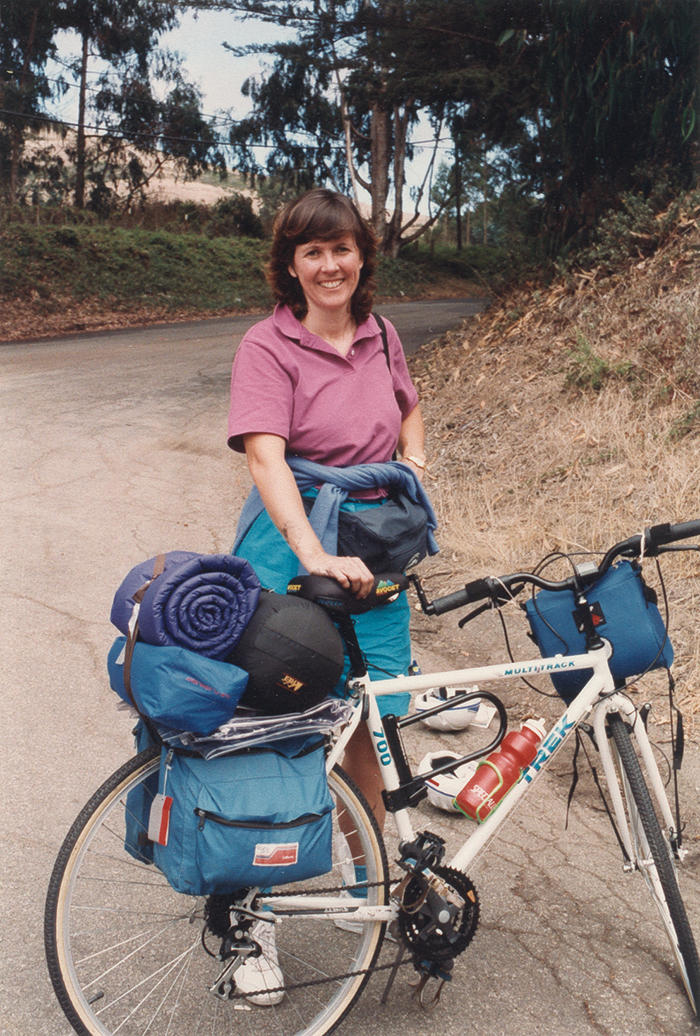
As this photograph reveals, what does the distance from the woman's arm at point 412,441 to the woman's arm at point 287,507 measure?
52 cm

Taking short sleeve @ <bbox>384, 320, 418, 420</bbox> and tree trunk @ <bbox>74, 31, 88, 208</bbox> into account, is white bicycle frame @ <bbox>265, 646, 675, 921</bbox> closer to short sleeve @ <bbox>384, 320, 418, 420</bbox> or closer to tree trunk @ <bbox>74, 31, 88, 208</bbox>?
short sleeve @ <bbox>384, 320, 418, 420</bbox>

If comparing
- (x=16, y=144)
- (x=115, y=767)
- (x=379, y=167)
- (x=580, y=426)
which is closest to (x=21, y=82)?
(x=16, y=144)

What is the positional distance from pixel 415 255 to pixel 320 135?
6407mm

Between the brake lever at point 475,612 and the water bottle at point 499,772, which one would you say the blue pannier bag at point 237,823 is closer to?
the water bottle at point 499,772

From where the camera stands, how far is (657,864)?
261 cm

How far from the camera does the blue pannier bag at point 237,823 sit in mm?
2133

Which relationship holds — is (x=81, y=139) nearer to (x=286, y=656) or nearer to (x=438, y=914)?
(x=286, y=656)

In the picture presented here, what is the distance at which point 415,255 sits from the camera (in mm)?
38375

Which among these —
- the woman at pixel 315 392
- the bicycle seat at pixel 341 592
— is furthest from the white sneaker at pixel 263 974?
the bicycle seat at pixel 341 592

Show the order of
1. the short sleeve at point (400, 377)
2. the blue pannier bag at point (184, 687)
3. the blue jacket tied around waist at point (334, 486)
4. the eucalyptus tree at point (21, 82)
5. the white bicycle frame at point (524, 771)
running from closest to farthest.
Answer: the blue pannier bag at point (184, 687), the white bicycle frame at point (524, 771), the blue jacket tied around waist at point (334, 486), the short sleeve at point (400, 377), the eucalyptus tree at point (21, 82)

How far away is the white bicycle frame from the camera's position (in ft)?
8.06

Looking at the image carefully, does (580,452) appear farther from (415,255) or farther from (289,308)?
(415,255)

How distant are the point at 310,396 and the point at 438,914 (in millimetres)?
1431

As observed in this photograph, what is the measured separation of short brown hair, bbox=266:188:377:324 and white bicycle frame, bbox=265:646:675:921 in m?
1.11
